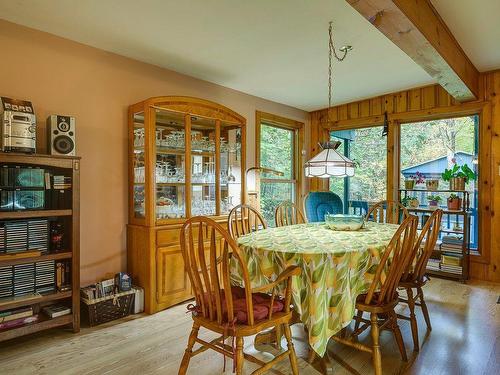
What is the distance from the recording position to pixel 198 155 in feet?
11.2

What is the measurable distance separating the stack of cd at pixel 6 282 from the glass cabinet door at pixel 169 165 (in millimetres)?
1148

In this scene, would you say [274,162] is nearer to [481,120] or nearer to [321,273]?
[481,120]

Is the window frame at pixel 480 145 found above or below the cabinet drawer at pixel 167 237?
above

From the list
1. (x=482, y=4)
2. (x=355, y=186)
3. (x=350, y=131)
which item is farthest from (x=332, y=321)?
(x=350, y=131)

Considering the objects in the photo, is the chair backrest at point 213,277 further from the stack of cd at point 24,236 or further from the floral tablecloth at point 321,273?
the stack of cd at point 24,236

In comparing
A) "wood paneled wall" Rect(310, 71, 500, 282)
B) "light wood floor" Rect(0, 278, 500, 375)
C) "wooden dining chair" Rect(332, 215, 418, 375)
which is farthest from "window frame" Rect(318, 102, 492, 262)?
"wooden dining chair" Rect(332, 215, 418, 375)

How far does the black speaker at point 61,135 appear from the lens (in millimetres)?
2504

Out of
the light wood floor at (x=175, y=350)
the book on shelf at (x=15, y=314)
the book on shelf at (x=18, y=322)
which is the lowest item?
the light wood floor at (x=175, y=350)

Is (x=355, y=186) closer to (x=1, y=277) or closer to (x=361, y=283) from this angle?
(x=361, y=283)

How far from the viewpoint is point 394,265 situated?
192 cm

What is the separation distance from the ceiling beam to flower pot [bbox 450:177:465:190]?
1.04m

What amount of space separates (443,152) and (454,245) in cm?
125

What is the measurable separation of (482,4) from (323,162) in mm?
1636

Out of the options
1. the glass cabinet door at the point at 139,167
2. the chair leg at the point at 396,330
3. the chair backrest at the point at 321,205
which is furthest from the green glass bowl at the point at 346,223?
the glass cabinet door at the point at 139,167
